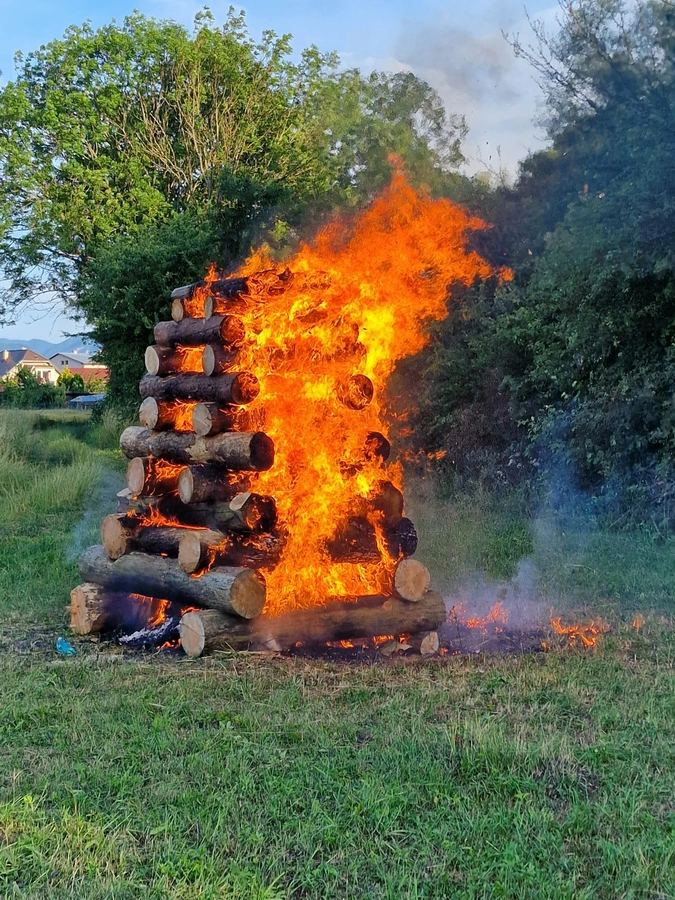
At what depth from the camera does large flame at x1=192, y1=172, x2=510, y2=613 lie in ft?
23.0

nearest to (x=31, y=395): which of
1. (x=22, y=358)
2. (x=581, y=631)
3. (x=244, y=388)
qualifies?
(x=244, y=388)

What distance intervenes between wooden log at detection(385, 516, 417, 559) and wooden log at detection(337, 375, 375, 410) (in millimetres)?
1027

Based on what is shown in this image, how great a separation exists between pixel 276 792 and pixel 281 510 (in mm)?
3154

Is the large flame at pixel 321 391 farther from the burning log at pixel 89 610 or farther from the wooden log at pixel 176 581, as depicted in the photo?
the burning log at pixel 89 610

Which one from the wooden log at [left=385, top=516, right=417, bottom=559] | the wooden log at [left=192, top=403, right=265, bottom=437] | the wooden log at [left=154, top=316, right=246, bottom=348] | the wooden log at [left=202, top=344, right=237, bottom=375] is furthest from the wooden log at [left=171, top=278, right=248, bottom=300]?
the wooden log at [left=385, top=516, right=417, bottom=559]

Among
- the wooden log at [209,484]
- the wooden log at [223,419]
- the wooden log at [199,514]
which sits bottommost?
the wooden log at [199,514]

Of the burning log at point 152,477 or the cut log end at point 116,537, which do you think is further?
the burning log at point 152,477

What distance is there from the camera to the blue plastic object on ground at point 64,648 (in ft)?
21.9

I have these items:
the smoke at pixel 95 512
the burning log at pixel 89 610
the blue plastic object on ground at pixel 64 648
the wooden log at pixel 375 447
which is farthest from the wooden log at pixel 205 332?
the smoke at pixel 95 512

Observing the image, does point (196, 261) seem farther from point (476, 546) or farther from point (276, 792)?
point (276, 792)

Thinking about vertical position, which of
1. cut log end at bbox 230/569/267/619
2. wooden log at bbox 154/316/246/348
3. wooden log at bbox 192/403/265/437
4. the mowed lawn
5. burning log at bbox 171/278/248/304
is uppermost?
burning log at bbox 171/278/248/304

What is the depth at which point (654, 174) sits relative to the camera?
9.03 meters

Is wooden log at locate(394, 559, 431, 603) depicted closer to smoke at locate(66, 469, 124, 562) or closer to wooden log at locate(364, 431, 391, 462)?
wooden log at locate(364, 431, 391, 462)

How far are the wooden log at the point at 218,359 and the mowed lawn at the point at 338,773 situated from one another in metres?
2.20
